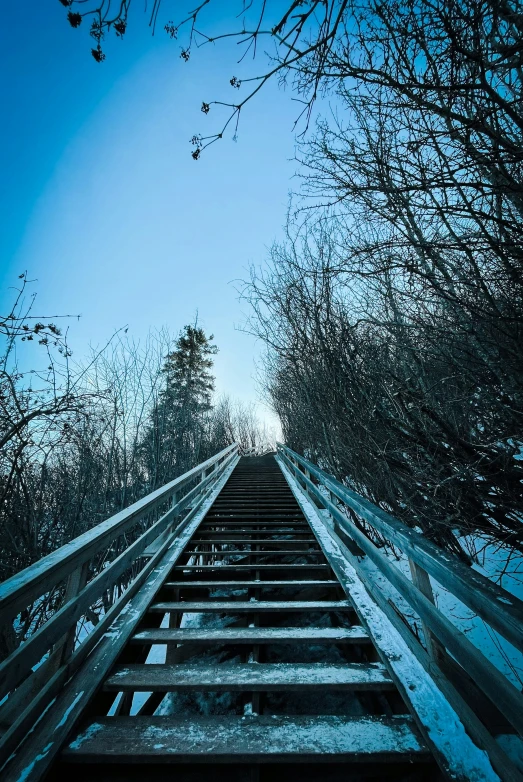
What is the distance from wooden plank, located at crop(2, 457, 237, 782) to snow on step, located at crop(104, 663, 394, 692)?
110 mm

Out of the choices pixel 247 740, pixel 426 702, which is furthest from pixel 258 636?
pixel 426 702

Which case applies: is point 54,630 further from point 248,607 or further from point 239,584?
point 239,584

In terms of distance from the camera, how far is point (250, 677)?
1755mm

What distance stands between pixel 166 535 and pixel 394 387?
3207 millimetres

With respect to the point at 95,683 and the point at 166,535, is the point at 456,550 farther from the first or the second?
the point at 95,683

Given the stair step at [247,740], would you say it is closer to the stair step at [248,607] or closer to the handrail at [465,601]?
the handrail at [465,601]

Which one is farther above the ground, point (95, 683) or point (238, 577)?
point (95, 683)

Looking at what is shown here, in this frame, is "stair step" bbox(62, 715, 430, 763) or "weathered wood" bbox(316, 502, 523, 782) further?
"stair step" bbox(62, 715, 430, 763)

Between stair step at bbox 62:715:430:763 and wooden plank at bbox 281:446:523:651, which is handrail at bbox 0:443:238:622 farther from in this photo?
wooden plank at bbox 281:446:523:651

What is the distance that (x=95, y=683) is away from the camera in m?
1.67

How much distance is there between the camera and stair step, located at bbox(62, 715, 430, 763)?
4.30 ft

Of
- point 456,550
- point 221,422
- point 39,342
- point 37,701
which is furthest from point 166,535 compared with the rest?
point 221,422

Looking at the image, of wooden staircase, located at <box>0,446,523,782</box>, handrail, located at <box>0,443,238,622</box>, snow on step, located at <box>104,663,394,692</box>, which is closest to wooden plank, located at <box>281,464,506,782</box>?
wooden staircase, located at <box>0,446,523,782</box>

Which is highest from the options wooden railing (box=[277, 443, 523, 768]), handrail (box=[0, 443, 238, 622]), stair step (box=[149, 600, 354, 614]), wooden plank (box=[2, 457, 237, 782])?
handrail (box=[0, 443, 238, 622])
